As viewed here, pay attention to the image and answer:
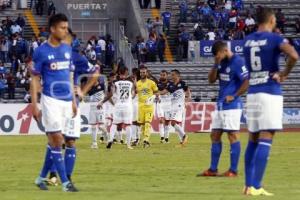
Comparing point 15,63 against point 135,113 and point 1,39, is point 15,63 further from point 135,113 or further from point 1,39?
point 135,113

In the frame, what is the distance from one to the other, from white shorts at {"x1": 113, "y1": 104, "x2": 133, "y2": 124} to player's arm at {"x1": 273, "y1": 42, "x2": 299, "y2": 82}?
17.6m

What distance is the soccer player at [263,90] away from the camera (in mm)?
15938

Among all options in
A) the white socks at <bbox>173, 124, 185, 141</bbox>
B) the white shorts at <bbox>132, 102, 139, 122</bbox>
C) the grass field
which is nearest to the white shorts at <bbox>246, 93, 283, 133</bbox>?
the grass field

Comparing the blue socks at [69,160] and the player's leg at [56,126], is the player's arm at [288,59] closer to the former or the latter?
the player's leg at [56,126]

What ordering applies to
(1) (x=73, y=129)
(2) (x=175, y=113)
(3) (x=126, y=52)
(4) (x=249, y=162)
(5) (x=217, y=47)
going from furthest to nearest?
(3) (x=126, y=52) → (2) (x=175, y=113) → (5) (x=217, y=47) → (1) (x=73, y=129) → (4) (x=249, y=162)

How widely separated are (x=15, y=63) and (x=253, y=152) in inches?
1475

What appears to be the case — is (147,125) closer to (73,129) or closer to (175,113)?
(175,113)

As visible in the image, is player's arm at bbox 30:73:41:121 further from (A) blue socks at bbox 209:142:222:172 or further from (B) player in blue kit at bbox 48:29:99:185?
(A) blue socks at bbox 209:142:222:172

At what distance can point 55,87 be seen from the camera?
17.3 m

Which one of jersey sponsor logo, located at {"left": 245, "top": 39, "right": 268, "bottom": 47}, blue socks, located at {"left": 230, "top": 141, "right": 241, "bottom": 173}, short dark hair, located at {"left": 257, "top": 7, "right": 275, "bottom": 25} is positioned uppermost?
short dark hair, located at {"left": 257, "top": 7, "right": 275, "bottom": 25}

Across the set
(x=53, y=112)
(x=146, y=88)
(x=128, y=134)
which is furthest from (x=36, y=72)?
(x=146, y=88)

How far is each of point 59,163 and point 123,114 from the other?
54.1 feet

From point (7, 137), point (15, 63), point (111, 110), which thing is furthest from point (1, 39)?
point (111, 110)

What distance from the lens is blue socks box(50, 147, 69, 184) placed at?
1694 cm
